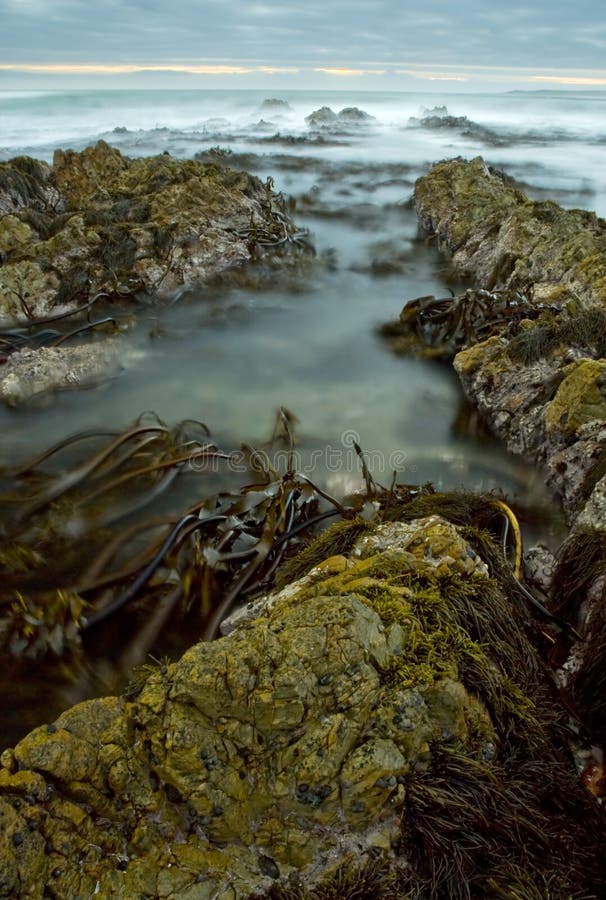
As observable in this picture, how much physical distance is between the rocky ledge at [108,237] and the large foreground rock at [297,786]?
521 cm

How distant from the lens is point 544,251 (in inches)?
312

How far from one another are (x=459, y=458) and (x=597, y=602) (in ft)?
8.92

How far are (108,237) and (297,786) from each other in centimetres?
879

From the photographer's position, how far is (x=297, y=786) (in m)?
1.65

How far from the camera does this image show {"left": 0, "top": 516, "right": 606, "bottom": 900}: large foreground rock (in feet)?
5.01

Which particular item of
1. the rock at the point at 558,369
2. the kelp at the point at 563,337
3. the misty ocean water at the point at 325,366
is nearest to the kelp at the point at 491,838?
the rock at the point at 558,369

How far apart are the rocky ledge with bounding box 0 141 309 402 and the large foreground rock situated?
5.21 metres

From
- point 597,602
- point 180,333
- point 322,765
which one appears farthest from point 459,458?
point 180,333

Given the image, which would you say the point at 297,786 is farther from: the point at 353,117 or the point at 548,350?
the point at 353,117

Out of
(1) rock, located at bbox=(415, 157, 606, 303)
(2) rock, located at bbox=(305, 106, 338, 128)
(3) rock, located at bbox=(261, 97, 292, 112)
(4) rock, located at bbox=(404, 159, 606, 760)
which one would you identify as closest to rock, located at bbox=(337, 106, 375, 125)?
(2) rock, located at bbox=(305, 106, 338, 128)

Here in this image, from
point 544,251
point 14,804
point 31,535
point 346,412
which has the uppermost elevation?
point 544,251

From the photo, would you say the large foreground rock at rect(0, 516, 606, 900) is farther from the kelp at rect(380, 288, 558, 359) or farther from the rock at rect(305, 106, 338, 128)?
the rock at rect(305, 106, 338, 128)

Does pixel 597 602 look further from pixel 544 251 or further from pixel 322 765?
pixel 544 251

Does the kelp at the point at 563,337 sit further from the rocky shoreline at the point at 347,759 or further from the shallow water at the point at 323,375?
the rocky shoreline at the point at 347,759
